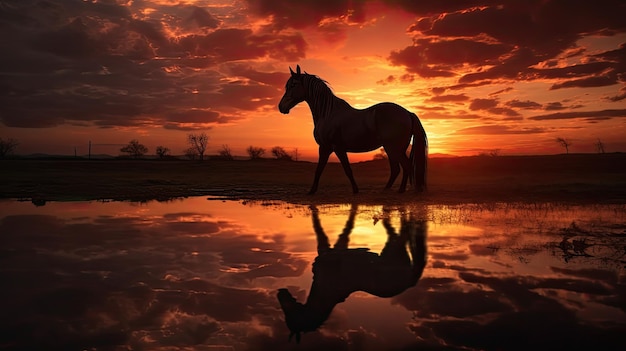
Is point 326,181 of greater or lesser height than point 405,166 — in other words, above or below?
below

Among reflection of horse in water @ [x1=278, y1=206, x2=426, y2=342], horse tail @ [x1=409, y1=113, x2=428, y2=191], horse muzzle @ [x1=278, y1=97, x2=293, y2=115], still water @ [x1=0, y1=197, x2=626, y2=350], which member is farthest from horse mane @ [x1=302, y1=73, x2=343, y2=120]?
reflection of horse in water @ [x1=278, y1=206, x2=426, y2=342]

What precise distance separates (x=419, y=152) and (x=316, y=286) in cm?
1103

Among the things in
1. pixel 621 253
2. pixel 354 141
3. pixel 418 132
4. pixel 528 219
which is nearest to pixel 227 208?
pixel 354 141

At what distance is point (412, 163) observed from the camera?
15.0 m

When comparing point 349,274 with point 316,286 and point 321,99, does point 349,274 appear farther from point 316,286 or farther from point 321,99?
point 321,99

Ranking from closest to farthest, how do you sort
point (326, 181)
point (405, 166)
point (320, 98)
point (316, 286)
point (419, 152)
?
point (316, 286)
point (405, 166)
point (419, 152)
point (320, 98)
point (326, 181)

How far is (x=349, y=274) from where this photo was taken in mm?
4906

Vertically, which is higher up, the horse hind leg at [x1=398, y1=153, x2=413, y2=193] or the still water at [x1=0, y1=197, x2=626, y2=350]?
the horse hind leg at [x1=398, y1=153, x2=413, y2=193]

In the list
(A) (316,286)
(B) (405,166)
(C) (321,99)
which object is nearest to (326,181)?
(C) (321,99)

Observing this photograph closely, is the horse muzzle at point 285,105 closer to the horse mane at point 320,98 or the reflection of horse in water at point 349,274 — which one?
the horse mane at point 320,98

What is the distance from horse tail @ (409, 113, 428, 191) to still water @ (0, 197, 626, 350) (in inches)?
236

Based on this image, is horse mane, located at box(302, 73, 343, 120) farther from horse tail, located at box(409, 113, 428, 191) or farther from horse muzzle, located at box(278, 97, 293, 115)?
horse tail, located at box(409, 113, 428, 191)

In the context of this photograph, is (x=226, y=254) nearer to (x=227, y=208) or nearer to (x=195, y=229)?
(x=195, y=229)

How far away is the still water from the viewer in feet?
10.5
